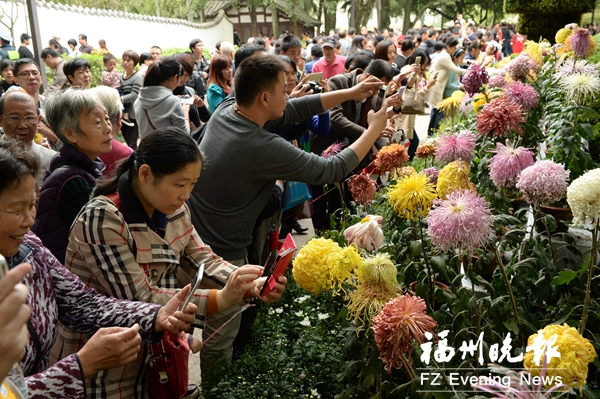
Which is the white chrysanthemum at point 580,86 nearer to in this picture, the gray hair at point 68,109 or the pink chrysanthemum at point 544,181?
the pink chrysanthemum at point 544,181

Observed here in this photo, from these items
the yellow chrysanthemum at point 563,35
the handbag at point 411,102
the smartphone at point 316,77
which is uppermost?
the yellow chrysanthemum at point 563,35

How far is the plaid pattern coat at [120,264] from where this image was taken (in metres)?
2.05

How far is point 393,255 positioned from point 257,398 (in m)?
0.89

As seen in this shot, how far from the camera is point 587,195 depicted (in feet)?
6.25

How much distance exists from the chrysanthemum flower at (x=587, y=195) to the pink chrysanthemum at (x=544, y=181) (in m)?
0.12

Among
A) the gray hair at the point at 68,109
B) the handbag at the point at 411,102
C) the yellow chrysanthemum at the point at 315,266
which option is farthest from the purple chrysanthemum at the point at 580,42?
the gray hair at the point at 68,109

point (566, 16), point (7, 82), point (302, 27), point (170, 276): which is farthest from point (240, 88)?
point (302, 27)

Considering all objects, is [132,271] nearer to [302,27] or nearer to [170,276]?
[170,276]

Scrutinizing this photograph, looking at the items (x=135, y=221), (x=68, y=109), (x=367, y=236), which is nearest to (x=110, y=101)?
(x=68, y=109)

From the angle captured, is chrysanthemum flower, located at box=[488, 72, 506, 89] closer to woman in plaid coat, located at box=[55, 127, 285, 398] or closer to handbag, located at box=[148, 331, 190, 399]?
woman in plaid coat, located at box=[55, 127, 285, 398]

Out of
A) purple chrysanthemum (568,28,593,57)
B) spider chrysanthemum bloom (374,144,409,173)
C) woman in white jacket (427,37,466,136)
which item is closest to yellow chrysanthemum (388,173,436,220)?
spider chrysanthemum bloom (374,144,409,173)

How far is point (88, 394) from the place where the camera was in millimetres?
1998

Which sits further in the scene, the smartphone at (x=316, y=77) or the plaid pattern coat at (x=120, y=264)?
the smartphone at (x=316, y=77)

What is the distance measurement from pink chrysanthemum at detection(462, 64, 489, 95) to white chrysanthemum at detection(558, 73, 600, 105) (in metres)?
0.63
